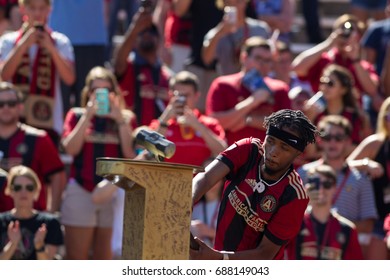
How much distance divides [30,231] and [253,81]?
248 cm

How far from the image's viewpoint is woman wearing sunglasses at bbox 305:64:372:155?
Result: 1111cm

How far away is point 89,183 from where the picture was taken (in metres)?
10.3

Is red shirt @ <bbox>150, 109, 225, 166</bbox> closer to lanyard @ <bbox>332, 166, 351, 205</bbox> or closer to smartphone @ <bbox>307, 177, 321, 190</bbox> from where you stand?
smartphone @ <bbox>307, 177, 321, 190</bbox>

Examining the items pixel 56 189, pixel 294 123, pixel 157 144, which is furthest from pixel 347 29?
pixel 157 144

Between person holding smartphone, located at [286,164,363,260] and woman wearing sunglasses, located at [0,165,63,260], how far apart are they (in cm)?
188

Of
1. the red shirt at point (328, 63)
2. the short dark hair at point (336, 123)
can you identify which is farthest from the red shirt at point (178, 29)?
the short dark hair at point (336, 123)

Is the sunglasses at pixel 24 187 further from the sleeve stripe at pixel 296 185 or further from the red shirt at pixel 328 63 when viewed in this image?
the red shirt at pixel 328 63

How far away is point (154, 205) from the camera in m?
6.13

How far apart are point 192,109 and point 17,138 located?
151 cm

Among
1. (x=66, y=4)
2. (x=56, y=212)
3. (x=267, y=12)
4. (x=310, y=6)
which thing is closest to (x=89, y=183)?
(x=56, y=212)

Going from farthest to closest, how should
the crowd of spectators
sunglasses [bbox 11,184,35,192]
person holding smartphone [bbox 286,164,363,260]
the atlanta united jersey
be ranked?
the crowd of spectators < person holding smartphone [bbox 286,164,363,260] < sunglasses [bbox 11,184,35,192] < the atlanta united jersey

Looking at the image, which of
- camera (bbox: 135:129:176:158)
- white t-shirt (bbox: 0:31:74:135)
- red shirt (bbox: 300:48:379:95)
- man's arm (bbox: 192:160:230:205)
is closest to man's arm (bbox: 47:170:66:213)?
white t-shirt (bbox: 0:31:74:135)

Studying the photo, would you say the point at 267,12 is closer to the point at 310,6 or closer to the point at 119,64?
the point at 310,6

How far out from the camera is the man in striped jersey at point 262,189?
6836 mm
